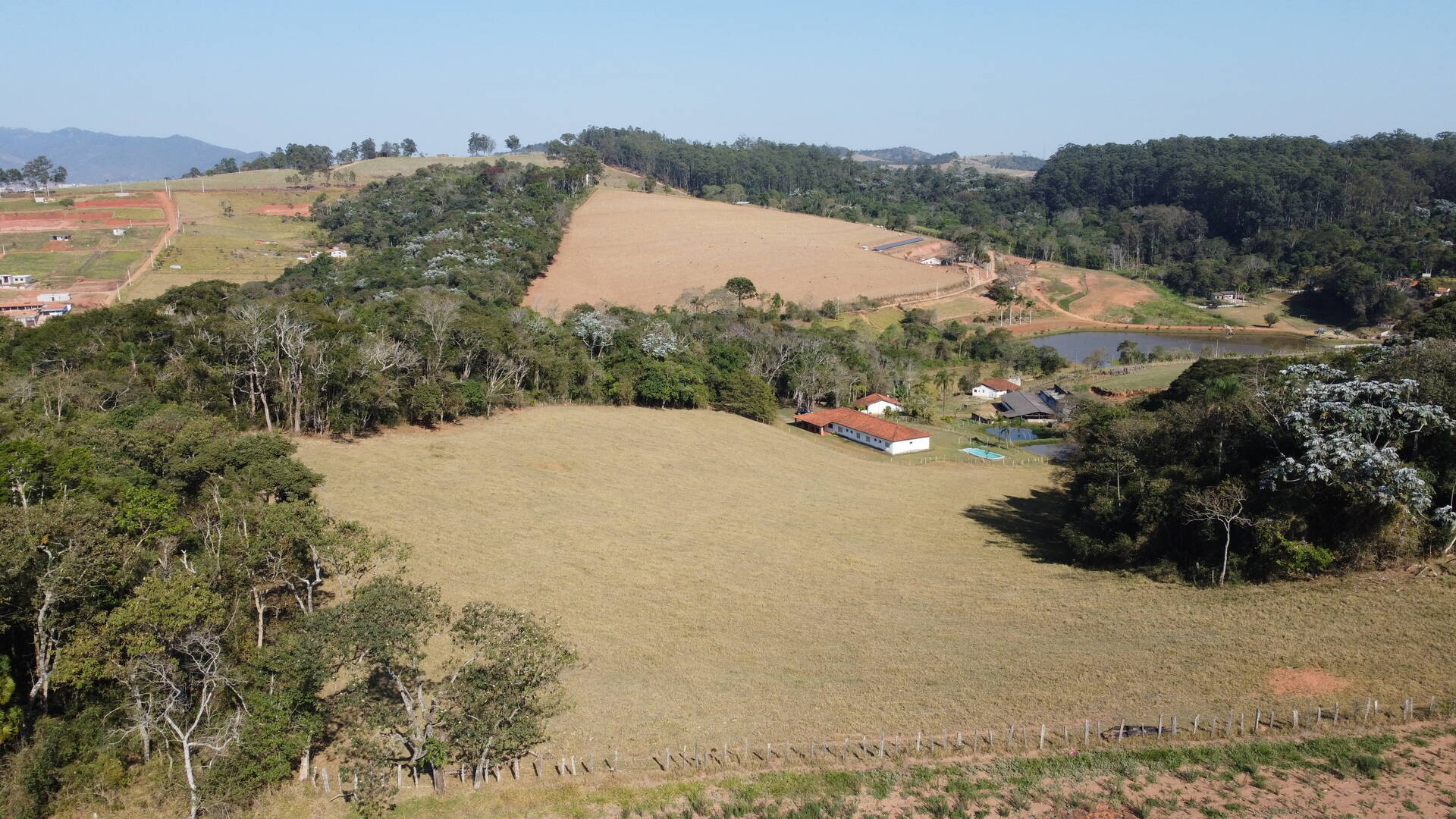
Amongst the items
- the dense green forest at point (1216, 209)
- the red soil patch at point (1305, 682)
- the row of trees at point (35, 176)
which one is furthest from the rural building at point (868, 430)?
the row of trees at point (35, 176)

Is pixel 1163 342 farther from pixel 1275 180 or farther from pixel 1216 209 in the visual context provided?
pixel 1275 180

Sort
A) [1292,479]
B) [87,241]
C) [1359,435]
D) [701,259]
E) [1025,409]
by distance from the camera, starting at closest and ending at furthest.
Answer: [1359,435]
[1292,479]
[1025,409]
[87,241]
[701,259]

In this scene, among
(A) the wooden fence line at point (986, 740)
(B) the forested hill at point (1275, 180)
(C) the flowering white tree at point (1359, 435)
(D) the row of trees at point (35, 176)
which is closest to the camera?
(A) the wooden fence line at point (986, 740)

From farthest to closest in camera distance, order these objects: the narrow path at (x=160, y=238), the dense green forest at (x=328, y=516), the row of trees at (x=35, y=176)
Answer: the row of trees at (x=35, y=176) → the narrow path at (x=160, y=238) → the dense green forest at (x=328, y=516)

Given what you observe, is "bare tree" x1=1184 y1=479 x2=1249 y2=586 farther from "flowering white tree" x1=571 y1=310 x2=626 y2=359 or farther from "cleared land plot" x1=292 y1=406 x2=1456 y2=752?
"flowering white tree" x1=571 y1=310 x2=626 y2=359

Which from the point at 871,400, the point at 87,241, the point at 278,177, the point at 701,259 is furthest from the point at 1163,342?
the point at 278,177

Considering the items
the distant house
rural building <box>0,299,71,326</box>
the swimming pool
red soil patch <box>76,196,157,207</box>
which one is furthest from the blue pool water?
red soil patch <box>76,196,157,207</box>

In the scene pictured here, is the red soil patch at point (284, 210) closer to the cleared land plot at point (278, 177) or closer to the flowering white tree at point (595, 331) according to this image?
the cleared land plot at point (278, 177)
